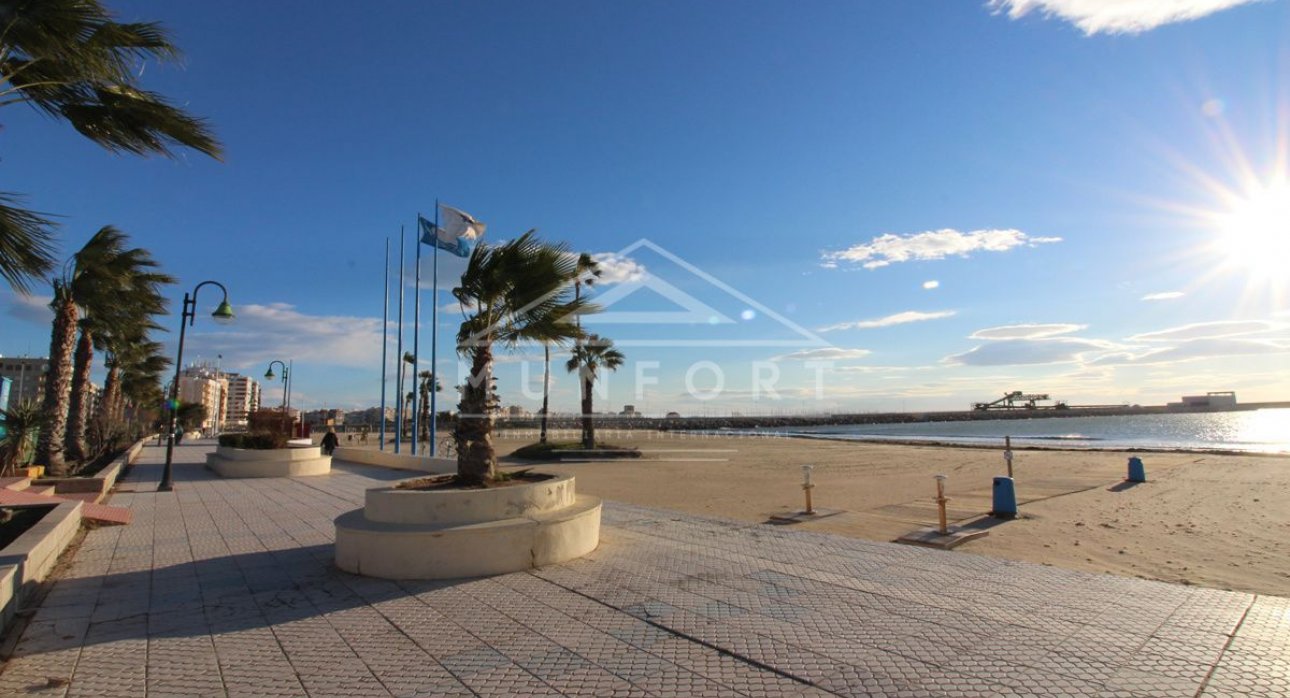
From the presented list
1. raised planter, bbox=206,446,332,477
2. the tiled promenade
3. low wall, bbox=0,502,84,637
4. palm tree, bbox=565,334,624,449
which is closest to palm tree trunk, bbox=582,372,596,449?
palm tree, bbox=565,334,624,449

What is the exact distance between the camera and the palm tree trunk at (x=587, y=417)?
2625 cm

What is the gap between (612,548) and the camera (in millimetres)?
6500

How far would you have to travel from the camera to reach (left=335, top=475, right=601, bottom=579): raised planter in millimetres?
5266

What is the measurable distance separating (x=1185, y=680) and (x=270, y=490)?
14.0 m

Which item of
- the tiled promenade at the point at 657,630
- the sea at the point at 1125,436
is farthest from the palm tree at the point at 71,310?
the sea at the point at 1125,436

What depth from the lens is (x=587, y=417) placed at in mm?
27172

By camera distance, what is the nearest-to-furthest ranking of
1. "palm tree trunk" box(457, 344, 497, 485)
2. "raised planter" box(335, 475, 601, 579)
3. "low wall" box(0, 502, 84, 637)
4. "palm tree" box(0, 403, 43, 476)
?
1. "low wall" box(0, 502, 84, 637)
2. "raised planter" box(335, 475, 601, 579)
3. "palm tree trunk" box(457, 344, 497, 485)
4. "palm tree" box(0, 403, 43, 476)

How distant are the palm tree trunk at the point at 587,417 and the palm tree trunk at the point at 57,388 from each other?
16.2 meters

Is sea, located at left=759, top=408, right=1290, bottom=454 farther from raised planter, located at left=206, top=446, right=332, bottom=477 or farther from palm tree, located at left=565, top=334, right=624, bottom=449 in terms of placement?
raised planter, located at left=206, top=446, right=332, bottom=477

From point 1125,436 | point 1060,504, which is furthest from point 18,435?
point 1125,436

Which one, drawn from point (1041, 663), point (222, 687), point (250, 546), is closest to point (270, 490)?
point (250, 546)

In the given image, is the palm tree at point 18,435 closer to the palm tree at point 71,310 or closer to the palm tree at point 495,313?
the palm tree at point 71,310

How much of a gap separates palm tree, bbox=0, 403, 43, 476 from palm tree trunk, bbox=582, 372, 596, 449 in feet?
54.5

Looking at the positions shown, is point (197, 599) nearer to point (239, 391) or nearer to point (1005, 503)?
point (1005, 503)
